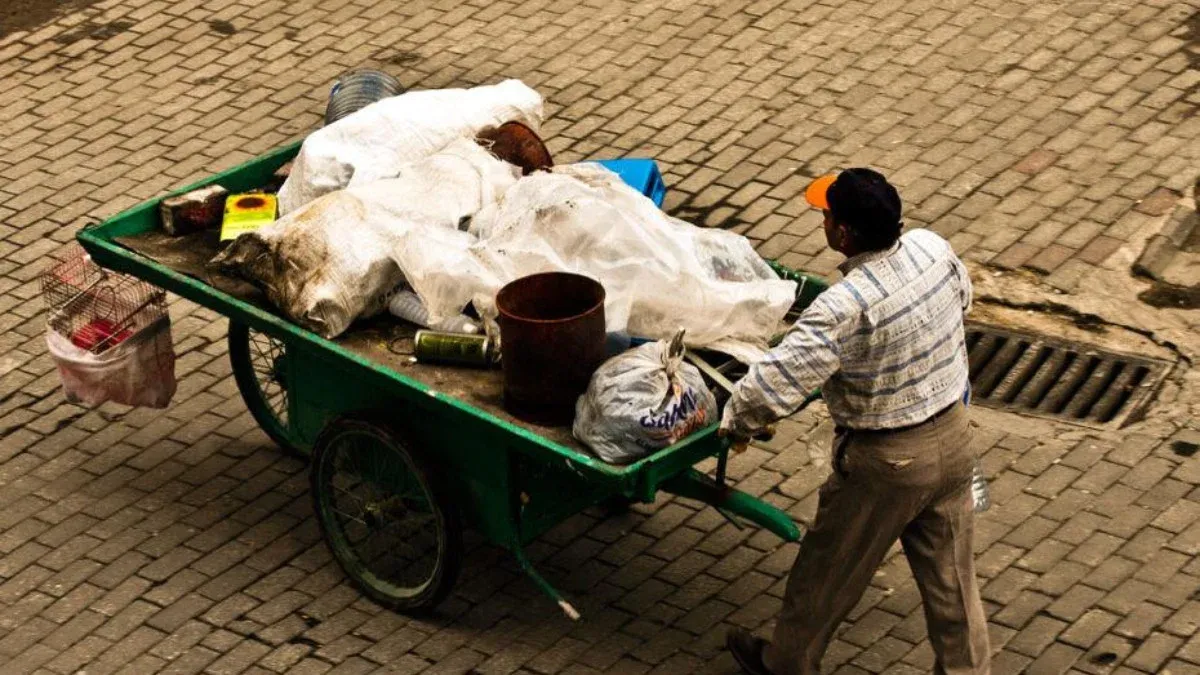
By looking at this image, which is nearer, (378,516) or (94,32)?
(378,516)

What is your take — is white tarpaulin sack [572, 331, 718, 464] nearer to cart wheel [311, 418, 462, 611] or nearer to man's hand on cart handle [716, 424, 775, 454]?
man's hand on cart handle [716, 424, 775, 454]

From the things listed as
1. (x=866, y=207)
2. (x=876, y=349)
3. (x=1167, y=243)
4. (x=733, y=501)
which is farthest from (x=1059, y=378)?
(x=866, y=207)

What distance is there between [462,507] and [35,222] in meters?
3.86

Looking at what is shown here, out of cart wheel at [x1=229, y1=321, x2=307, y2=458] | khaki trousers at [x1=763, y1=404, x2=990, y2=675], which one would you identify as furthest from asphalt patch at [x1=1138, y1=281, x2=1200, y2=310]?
cart wheel at [x1=229, y1=321, x2=307, y2=458]

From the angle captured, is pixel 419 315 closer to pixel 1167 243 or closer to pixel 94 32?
pixel 1167 243

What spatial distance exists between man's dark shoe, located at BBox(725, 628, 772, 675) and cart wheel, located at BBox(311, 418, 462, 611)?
3.04ft

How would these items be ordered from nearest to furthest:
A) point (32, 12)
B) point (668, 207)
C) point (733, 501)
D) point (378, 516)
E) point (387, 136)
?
point (733, 501), point (378, 516), point (387, 136), point (668, 207), point (32, 12)

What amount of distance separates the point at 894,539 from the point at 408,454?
1.57 meters

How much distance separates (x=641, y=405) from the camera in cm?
551

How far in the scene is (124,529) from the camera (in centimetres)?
704

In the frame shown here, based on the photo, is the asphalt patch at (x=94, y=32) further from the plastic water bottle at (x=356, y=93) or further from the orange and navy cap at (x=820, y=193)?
the orange and navy cap at (x=820, y=193)

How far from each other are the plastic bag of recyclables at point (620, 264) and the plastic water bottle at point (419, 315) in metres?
0.03

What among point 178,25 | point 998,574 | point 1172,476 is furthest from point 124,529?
point 178,25

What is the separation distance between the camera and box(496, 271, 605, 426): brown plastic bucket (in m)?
5.64
